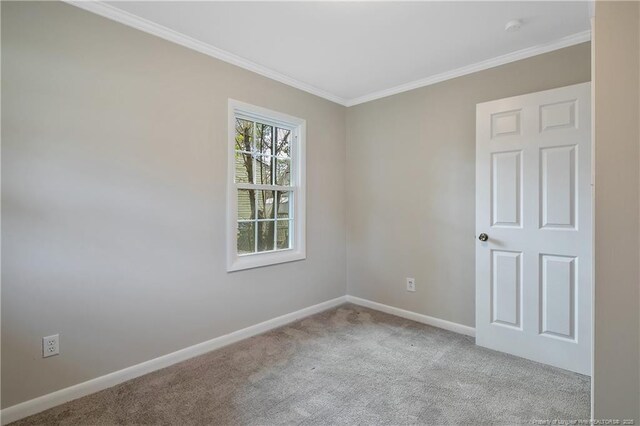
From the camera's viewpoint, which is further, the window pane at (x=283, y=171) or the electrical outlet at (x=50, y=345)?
the window pane at (x=283, y=171)

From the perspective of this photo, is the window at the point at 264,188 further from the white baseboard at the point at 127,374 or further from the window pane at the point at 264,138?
the white baseboard at the point at 127,374

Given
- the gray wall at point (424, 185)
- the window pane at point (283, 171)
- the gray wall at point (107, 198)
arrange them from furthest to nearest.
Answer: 1. the window pane at point (283, 171)
2. the gray wall at point (424, 185)
3. the gray wall at point (107, 198)

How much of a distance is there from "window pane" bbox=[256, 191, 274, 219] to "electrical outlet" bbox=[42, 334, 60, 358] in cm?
166

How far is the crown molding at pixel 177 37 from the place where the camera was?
1929 mm

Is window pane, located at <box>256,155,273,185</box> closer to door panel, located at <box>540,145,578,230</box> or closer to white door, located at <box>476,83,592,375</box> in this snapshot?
white door, located at <box>476,83,592,375</box>

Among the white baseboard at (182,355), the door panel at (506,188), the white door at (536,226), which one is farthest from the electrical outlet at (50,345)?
the door panel at (506,188)

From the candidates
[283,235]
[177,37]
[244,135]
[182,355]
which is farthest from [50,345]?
[177,37]

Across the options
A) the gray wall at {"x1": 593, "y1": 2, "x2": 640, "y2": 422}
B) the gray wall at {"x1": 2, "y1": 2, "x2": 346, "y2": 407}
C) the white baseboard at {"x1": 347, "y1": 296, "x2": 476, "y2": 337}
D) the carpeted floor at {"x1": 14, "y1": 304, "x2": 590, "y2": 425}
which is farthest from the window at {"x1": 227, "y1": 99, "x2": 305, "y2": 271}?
the gray wall at {"x1": 593, "y1": 2, "x2": 640, "y2": 422}

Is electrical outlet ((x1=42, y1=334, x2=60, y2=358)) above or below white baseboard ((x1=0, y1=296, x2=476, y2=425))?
above

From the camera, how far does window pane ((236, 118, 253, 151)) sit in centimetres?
281

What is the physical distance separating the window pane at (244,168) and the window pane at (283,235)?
57 centimetres

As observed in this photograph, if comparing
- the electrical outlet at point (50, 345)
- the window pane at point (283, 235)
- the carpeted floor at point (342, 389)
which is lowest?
the carpeted floor at point (342, 389)

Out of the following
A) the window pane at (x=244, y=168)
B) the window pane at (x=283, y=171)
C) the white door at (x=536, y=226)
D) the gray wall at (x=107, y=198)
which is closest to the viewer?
the gray wall at (x=107, y=198)

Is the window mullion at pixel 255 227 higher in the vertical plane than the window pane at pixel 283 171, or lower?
lower
